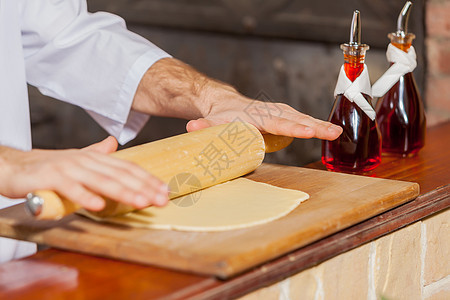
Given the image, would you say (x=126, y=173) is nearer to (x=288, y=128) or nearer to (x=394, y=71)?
(x=288, y=128)

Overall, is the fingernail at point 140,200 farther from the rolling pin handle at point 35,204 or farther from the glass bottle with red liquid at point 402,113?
the glass bottle with red liquid at point 402,113

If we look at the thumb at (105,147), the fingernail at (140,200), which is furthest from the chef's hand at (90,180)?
the thumb at (105,147)

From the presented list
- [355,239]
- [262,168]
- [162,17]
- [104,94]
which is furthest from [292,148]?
[355,239]

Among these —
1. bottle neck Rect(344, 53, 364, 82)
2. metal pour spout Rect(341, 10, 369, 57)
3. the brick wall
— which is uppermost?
metal pour spout Rect(341, 10, 369, 57)

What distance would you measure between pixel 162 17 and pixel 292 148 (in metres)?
0.96

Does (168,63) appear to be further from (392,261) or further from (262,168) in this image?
(392,261)

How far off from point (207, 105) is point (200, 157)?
334 millimetres

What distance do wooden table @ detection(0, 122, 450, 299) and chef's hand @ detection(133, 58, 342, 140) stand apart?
0.23 meters

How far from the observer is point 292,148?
3.14 metres

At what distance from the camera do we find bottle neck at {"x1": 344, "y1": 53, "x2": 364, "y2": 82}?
3.79 ft

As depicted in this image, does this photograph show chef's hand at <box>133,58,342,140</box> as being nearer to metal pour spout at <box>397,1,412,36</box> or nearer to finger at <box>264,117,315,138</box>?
finger at <box>264,117,315,138</box>

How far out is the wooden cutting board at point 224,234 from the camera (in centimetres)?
75

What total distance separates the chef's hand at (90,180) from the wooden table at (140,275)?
0.08m

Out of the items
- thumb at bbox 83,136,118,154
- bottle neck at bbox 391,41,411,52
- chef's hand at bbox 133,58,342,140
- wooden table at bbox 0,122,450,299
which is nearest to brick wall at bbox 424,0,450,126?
bottle neck at bbox 391,41,411,52
